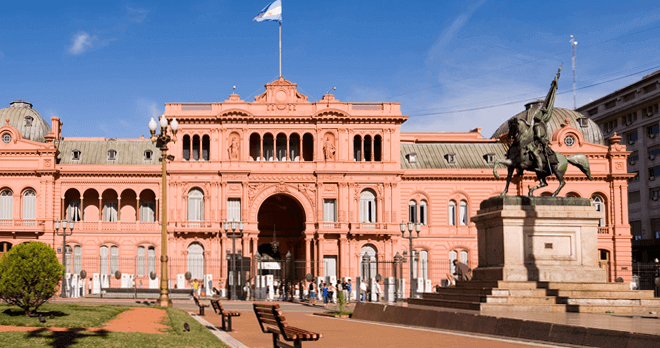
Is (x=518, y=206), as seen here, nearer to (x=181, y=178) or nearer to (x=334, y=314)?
(x=334, y=314)

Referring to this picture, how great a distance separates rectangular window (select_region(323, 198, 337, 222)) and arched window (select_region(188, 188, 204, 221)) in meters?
9.88

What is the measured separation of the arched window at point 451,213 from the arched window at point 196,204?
68.2 feet

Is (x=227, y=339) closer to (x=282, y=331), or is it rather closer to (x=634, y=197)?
(x=282, y=331)

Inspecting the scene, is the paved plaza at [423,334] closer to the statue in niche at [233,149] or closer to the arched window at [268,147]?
the statue in niche at [233,149]

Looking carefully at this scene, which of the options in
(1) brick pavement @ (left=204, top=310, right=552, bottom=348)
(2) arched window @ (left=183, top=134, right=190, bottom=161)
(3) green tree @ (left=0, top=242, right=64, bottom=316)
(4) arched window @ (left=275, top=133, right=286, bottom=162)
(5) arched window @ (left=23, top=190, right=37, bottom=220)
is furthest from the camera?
(4) arched window @ (left=275, top=133, right=286, bottom=162)

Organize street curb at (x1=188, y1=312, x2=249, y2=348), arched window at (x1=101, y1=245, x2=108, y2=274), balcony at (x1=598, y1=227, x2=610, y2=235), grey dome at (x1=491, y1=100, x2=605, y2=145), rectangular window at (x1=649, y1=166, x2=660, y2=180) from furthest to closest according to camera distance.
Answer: rectangular window at (x1=649, y1=166, x2=660, y2=180)
grey dome at (x1=491, y1=100, x2=605, y2=145)
balcony at (x1=598, y1=227, x2=610, y2=235)
arched window at (x1=101, y1=245, x2=108, y2=274)
street curb at (x1=188, y1=312, x2=249, y2=348)

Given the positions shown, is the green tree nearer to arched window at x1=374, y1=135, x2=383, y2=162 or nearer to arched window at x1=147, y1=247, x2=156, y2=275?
arched window at x1=147, y1=247, x2=156, y2=275

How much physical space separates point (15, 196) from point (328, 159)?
82.7 ft

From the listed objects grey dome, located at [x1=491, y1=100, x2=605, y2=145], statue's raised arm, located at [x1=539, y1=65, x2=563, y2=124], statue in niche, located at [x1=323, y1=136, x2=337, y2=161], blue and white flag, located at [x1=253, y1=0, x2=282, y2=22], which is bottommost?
statue's raised arm, located at [x1=539, y1=65, x2=563, y2=124]

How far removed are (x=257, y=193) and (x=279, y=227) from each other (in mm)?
7561

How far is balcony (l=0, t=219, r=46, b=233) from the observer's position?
58188 mm

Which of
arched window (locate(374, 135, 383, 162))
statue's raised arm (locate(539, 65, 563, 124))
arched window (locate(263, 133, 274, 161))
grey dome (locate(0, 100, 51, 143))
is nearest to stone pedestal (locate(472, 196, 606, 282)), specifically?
statue's raised arm (locate(539, 65, 563, 124))

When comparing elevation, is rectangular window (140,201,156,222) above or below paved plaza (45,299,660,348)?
above

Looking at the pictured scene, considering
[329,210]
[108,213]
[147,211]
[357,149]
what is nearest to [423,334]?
[329,210]
